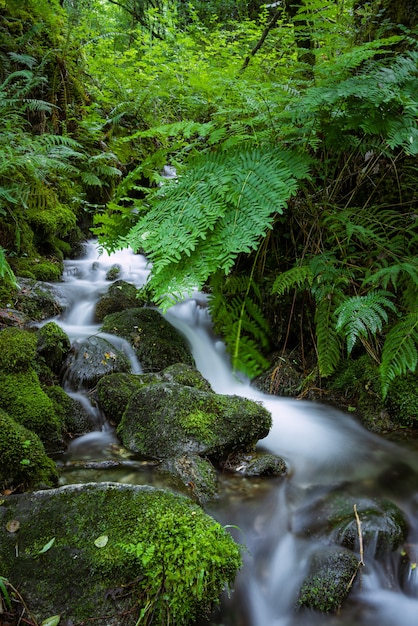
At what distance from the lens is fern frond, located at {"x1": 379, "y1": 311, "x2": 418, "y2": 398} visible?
2.51 meters

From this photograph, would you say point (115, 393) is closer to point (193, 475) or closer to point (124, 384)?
point (124, 384)

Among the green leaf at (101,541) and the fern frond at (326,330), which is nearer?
the green leaf at (101,541)

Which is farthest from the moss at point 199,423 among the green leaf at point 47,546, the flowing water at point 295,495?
the green leaf at point 47,546

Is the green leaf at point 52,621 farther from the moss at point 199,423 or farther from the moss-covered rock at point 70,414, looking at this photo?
the moss-covered rock at point 70,414

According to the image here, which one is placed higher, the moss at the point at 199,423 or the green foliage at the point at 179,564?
the green foliage at the point at 179,564

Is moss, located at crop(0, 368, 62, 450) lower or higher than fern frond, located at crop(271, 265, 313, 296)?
lower

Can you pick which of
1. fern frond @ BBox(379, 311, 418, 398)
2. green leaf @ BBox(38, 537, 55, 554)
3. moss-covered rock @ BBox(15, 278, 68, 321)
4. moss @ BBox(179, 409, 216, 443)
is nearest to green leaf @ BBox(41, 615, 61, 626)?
green leaf @ BBox(38, 537, 55, 554)

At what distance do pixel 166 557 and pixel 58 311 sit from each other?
397 cm

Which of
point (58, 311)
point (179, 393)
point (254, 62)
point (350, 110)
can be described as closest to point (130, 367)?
point (179, 393)

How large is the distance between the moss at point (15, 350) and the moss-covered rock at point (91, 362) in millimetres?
559

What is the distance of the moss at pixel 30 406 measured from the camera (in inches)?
120

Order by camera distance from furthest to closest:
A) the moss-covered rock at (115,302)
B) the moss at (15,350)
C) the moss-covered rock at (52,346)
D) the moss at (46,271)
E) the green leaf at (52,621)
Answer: the moss at (46,271), the moss-covered rock at (115,302), the moss-covered rock at (52,346), the moss at (15,350), the green leaf at (52,621)

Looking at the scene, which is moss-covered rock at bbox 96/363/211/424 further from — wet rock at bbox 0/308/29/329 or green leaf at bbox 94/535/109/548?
green leaf at bbox 94/535/109/548

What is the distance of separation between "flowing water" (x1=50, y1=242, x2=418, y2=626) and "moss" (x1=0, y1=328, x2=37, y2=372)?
0.68 metres
